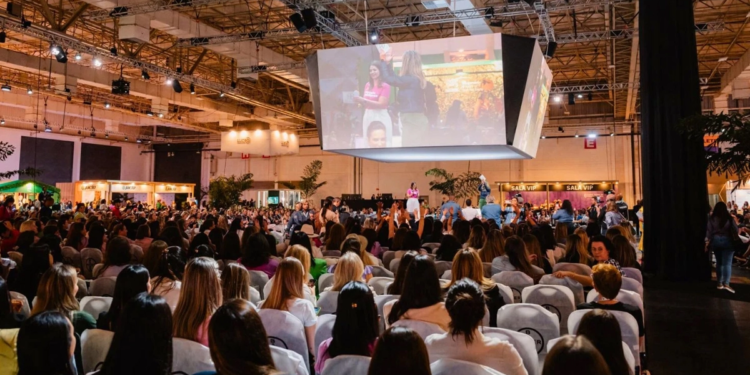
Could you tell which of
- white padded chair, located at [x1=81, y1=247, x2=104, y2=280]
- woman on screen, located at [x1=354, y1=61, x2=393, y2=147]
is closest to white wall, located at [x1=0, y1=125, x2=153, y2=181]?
white padded chair, located at [x1=81, y1=247, x2=104, y2=280]

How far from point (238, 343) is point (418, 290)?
1.27m

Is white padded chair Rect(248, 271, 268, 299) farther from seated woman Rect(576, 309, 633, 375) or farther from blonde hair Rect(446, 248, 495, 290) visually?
seated woman Rect(576, 309, 633, 375)

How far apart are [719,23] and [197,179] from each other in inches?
1018

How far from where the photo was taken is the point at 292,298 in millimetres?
3076

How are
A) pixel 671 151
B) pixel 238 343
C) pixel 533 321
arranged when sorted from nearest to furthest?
pixel 238 343 → pixel 533 321 → pixel 671 151

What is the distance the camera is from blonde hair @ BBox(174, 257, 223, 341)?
245cm

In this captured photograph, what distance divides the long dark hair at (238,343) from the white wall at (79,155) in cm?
2606

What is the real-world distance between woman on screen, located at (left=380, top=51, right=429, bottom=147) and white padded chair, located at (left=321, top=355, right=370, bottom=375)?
248 inches

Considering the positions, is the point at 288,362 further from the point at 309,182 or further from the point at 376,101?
the point at 309,182

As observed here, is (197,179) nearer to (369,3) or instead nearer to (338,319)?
(369,3)

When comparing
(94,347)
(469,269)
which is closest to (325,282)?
(469,269)

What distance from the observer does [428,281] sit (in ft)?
9.09

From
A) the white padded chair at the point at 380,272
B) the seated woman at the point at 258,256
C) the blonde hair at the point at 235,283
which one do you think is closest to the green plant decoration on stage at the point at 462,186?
the white padded chair at the point at 380,272

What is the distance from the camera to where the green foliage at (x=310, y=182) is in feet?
80.0
